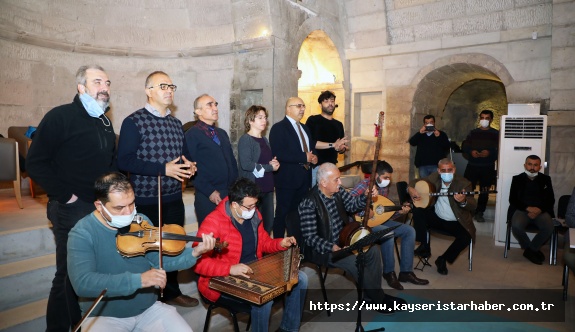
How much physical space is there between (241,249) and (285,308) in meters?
0.53

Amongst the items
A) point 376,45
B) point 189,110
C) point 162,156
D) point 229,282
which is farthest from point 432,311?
point 376,45

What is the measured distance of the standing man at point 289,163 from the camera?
3961 millimetres

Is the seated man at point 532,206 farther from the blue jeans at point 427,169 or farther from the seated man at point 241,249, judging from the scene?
the seated man at point 241,249

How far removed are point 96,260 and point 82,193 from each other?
0.57 metres

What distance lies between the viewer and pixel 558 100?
5.86 meters

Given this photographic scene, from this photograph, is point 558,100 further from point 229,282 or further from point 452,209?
point 229,282

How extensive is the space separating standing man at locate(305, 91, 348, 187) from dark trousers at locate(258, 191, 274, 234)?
107 centimetres

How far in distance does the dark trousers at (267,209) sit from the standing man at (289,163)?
0.56 feet

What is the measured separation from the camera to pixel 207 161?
3.24 metres

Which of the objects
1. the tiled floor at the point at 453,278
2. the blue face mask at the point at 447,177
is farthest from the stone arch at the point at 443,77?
the blue face mask at the point at 447,177

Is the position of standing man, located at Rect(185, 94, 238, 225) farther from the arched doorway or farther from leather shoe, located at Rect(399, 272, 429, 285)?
the arched doorway

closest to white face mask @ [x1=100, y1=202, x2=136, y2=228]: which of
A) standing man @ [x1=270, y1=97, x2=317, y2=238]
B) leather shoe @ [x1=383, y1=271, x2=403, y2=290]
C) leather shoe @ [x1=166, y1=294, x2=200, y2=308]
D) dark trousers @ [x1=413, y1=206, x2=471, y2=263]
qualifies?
leather shoe @ [x1=166, y1=294, x2=200, y2=308]

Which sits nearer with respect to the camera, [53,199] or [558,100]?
[53,199]

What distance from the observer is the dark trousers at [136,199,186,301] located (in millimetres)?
2855
